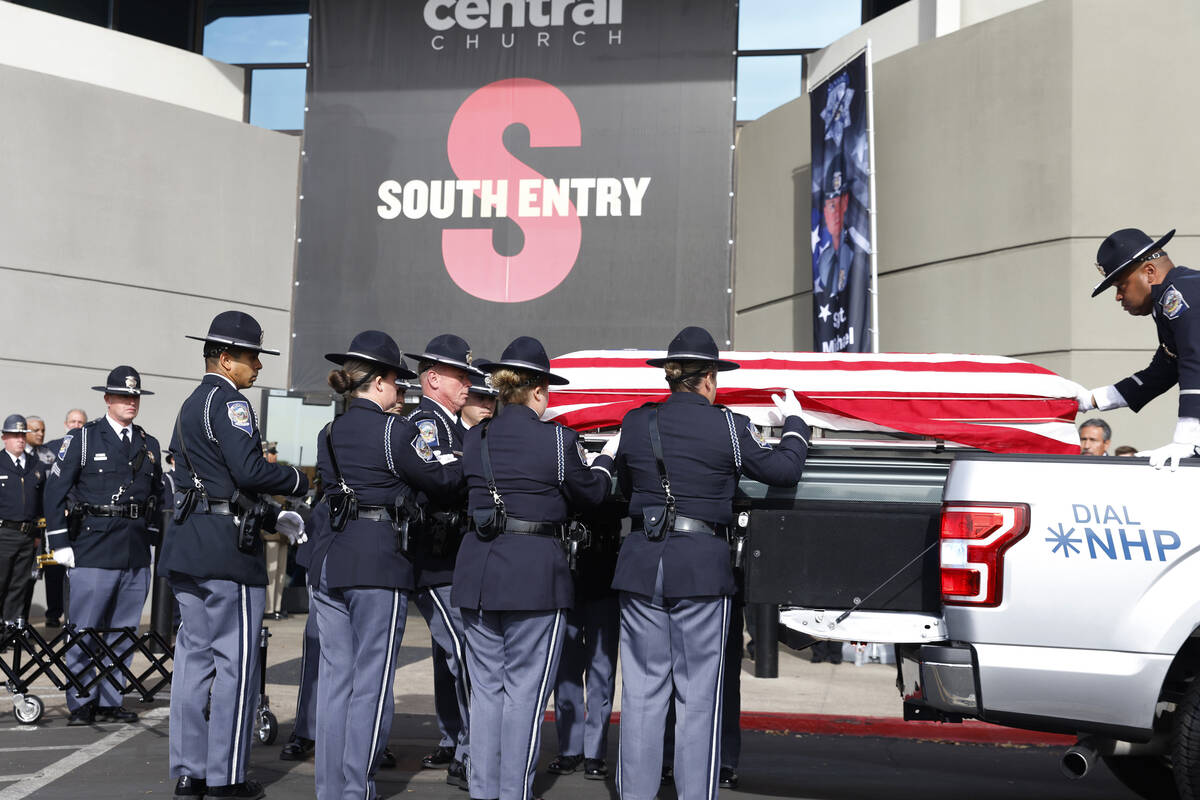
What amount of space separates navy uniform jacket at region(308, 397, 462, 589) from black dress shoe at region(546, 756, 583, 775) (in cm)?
139

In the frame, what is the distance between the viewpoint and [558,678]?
595 centimetres

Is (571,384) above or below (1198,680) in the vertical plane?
above

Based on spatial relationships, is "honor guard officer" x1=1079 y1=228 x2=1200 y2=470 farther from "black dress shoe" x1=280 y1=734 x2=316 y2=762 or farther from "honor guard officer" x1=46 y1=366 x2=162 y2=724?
"honor guard officer" x1=46 y1=366 x2=162 y2=724

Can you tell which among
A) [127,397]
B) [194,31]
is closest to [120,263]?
[194,31]

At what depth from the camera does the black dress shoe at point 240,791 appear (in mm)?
4984

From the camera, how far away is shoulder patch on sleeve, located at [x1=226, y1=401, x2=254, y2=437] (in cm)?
508

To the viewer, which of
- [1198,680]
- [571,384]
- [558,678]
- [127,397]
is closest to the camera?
[1198,680]

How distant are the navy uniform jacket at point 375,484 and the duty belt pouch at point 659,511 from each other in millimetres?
813

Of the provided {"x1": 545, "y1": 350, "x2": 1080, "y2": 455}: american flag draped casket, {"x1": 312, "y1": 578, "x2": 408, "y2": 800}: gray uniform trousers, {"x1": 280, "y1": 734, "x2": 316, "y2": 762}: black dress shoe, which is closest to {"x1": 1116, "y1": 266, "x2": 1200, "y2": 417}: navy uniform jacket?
{"x1": 545, "y1": 350, "x2": 1080, "y2": 455}: american flag draped casket

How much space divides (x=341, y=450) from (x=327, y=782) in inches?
50.0

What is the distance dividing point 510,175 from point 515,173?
57 millimetres

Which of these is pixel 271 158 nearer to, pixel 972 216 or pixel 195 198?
pixel 195 198

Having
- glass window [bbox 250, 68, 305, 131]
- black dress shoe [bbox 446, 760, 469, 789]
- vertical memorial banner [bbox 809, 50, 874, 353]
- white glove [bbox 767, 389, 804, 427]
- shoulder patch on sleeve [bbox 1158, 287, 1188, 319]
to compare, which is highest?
glass window [bbox 250, 68, 305, 131]

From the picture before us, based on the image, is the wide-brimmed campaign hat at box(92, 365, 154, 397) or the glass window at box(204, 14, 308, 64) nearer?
the wide-brimmed campaign hat at box(92, 365, 154, 397)
